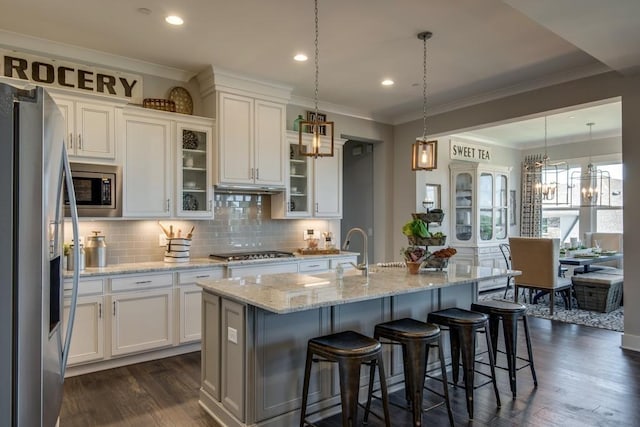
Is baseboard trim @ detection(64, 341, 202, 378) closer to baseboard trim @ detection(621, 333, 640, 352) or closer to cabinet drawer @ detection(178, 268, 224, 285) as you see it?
cabinet drawer @ detection(178, 268, 224, 285)

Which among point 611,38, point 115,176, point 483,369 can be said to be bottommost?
point 483,369

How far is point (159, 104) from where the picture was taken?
4.36 meters

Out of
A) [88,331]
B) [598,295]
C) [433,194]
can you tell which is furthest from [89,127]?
[598,295]

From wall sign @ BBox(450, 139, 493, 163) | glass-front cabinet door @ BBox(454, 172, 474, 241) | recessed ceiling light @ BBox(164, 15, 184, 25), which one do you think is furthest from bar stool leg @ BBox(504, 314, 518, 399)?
wall sign @ BBox(450, 139, 493, 163)

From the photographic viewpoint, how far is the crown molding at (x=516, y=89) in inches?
174

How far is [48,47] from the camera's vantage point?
3.82m

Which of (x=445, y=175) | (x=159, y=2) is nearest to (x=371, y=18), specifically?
(x=159, y=2)

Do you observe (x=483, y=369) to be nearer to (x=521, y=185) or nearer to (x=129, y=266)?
(x=129, y=266)

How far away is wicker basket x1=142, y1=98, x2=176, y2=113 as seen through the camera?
4320 mm

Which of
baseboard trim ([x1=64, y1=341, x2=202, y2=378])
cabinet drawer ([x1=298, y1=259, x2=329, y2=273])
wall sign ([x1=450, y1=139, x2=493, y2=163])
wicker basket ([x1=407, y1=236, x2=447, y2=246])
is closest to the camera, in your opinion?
wicker basket ([x1=407, y1=236, x2=447, y2=246])

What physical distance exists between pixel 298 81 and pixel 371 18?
5.59 ft

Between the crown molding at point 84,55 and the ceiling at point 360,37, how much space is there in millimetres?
18

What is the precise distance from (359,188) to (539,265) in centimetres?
295

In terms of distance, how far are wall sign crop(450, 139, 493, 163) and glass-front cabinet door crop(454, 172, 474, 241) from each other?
40cm
